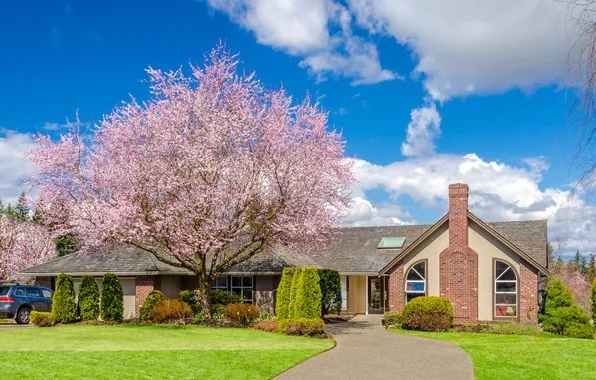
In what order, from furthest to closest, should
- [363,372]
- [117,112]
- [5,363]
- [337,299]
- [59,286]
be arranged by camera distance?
1. [337,299]
2. [117,112]
3. [59,286]
4. [363,372]
5. [5,363]

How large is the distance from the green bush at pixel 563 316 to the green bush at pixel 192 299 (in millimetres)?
15111

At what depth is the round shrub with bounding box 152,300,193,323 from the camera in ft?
80.4

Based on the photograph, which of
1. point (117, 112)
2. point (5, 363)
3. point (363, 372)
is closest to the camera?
point (5, 363)

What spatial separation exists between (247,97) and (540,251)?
47.8 feet

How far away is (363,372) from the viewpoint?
14.0 meters

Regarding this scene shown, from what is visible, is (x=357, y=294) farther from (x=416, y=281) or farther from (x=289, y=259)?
(x=416, y=281)

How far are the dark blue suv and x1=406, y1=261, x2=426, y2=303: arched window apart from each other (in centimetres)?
1626

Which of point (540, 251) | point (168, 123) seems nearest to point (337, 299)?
point (540, 251)

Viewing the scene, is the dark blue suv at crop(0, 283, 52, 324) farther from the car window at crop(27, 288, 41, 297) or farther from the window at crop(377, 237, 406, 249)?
the window at crop(377, 237, 406, 249)

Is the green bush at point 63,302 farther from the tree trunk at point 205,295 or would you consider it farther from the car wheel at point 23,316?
the tree trunk at point 205,295

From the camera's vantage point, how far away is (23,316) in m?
26.3

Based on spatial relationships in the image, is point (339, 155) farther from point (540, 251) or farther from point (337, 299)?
point (540, 251)

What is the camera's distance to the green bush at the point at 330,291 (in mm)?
28277

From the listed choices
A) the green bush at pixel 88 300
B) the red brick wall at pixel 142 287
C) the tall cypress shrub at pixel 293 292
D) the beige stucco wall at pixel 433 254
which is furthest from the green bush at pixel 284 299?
the red brick wall at pixel 142 287
